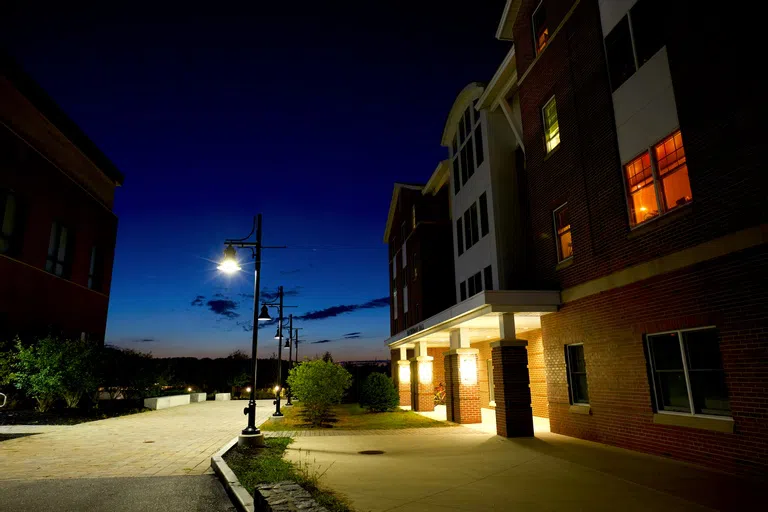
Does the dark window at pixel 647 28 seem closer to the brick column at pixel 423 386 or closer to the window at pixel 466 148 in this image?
the window at pixel 466 148

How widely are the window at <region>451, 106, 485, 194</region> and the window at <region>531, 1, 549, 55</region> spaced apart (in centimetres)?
396

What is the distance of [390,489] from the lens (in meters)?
7.22

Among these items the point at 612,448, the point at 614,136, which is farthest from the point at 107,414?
the point at 614,136

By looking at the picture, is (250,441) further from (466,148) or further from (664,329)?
(466,148)

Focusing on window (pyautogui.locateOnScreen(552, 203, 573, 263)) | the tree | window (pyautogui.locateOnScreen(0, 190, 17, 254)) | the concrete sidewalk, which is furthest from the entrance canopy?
window (pyautogui.locateOnScreen(0, 190, 17, 254))

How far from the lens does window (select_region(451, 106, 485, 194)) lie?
18.9 meters

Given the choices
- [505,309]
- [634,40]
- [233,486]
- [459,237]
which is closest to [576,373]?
[505,309]

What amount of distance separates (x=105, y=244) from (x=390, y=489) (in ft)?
91.5

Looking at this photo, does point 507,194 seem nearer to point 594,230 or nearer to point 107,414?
point 594,230

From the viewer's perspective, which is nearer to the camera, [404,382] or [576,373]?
[576,373]

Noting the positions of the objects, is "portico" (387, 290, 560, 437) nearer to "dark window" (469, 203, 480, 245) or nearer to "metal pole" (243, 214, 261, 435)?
"dark window" (469, 203, 480, 245)

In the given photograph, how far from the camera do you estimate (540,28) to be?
15.4 metres

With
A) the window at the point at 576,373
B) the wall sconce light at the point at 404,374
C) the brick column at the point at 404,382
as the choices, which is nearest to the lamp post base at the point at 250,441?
the window at the point at 576,373

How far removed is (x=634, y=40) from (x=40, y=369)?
73.5 feet
